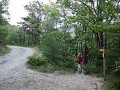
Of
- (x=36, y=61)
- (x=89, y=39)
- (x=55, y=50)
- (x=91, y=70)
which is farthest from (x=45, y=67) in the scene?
(x=89, y=39)

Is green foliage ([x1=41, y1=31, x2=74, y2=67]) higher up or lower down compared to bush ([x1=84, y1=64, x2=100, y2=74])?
higher up

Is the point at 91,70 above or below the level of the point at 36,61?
below

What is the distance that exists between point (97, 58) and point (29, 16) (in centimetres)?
4332

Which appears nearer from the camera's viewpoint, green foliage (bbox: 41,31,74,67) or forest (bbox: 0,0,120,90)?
forest (bbox: 0,0,120,90)

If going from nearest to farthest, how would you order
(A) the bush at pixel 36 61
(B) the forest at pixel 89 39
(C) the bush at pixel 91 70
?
(B) the forest at pixel 89 39 → (C) the bush at pixel 91 70 → (A) the bush at pixel 36 61

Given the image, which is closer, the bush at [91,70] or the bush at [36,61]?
the bush at [91,70]

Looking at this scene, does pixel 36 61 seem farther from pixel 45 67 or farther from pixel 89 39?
pixel 89 39

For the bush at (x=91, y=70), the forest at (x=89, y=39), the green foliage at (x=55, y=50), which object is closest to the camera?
the forest at (x=89, y=39)

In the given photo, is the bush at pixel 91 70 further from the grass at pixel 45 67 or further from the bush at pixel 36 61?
the bush at pixel 36 61

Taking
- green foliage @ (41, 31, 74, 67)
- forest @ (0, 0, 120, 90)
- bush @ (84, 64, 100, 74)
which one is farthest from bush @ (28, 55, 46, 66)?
bush @ (84, 64, 100, 74)

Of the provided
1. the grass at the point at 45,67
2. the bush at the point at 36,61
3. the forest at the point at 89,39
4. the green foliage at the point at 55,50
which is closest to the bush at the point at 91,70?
the forest at the point at 89,39

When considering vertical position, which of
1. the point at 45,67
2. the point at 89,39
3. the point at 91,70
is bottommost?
the point at 91,70

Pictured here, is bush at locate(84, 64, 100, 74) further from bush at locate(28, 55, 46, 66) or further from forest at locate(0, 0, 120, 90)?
bush at locate(28, 55, 46, 66)

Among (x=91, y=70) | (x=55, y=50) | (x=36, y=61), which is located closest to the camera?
(x=91, y=70)
